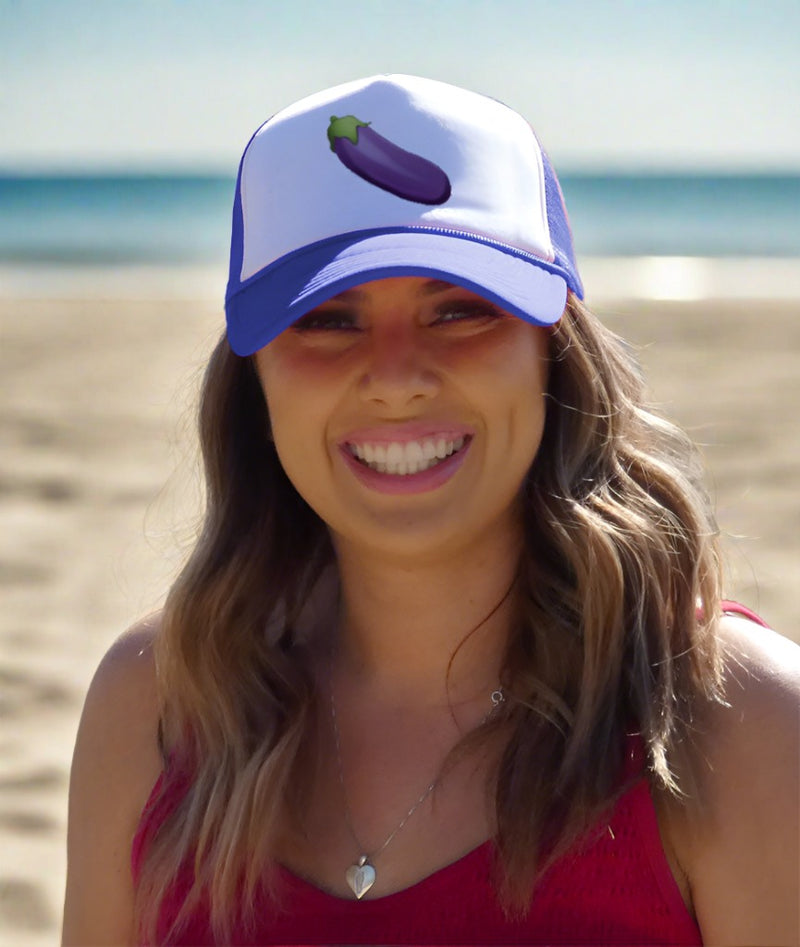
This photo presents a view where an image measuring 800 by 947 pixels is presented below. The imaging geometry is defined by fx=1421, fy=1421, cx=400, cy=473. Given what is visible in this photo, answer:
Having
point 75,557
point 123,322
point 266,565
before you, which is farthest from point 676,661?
point 123,322

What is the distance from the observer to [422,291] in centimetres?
199

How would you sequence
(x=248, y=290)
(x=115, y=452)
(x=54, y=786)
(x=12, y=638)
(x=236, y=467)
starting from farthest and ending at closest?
(x=115, y=452)
(x=12, y=638)
(x=54, y=786)
(x=236, y=467)
(x=248, y=290)

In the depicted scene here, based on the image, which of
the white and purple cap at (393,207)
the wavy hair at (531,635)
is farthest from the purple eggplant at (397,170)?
the wavy hair at (531,635)

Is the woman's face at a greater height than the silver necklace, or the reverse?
the woman's face

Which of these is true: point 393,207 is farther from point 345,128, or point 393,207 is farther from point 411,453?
point 411,453

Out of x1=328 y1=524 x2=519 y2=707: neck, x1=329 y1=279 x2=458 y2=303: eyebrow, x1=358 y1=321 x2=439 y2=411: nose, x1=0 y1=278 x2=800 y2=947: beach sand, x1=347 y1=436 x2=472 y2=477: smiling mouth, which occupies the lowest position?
x1=0 y1=278 x2=800 y2=947: beach sand

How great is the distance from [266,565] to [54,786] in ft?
6.71

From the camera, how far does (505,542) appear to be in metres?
2.15

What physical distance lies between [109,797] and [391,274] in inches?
38.2

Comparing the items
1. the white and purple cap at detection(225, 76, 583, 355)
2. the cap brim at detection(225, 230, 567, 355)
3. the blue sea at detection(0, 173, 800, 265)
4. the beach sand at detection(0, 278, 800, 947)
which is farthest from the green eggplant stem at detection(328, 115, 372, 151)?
the blue sea at detection(0, 173, 800, 265)

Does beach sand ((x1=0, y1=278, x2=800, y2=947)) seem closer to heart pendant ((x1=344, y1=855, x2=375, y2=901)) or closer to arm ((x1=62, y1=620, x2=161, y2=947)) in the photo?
arm ((x1=62, y1=620, x2=161, y2=947))

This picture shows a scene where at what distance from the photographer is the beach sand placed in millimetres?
3803

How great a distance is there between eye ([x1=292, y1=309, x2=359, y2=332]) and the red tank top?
70 cm

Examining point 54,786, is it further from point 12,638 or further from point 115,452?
point 115,452
